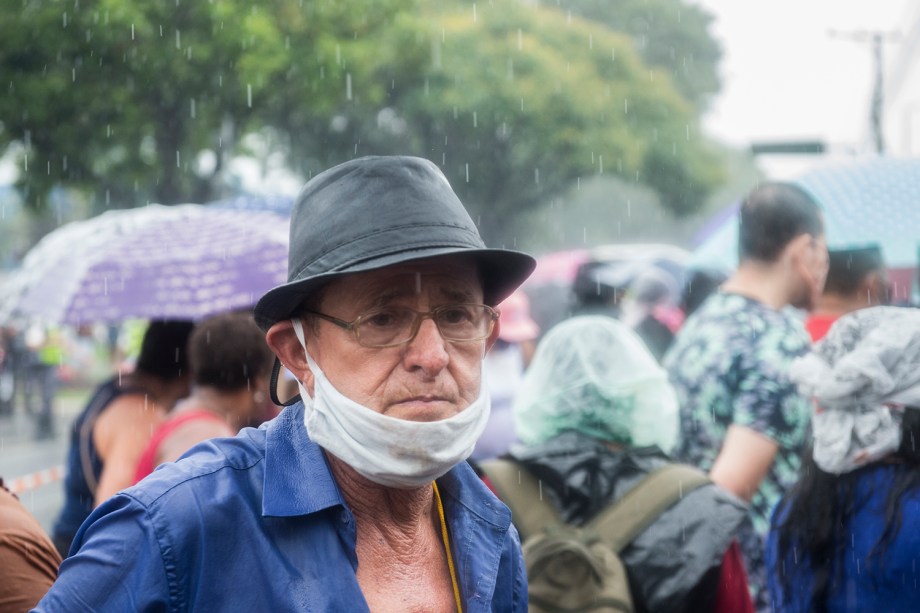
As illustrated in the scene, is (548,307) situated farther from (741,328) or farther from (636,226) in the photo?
(636,226)

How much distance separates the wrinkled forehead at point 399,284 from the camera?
223 cm

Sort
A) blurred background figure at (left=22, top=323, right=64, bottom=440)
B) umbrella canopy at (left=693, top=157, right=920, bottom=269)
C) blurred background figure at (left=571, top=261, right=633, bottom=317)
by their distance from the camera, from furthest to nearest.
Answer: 1. blurred background figure at (left=22, top=323, right=64, bottom=440)
2. blurred background figure at (left=571, top=261, right=633, bottom=317)
3. umbrella canopy at (left=693, top=157, right=920, bottom=269)

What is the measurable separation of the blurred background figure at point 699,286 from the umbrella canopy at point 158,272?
11.8 ft

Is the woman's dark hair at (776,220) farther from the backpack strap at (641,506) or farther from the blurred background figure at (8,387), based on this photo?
the blurred background figure at (8,387)

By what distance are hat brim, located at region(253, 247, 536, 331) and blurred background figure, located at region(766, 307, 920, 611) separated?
4.24ft

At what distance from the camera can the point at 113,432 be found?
15.3ft

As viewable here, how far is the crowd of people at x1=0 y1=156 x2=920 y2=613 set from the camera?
6.74ft

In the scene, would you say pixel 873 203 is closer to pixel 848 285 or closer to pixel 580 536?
pixel 848 285

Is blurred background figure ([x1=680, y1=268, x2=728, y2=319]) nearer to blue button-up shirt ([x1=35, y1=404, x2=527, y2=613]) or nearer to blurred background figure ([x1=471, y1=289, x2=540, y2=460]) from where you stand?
blurred background figure ([x1=471, y1=289, x2=540, y2=460])

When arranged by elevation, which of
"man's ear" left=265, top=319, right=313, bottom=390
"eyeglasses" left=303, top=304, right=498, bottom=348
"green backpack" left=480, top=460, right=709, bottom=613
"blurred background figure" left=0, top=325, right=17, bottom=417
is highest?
"eyeglasses" left=303, top=304, right=498, bottom=348

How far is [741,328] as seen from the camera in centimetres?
420

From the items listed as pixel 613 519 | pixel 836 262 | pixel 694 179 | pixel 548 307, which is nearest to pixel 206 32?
pixel 548 307

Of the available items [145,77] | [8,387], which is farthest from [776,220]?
[8,387]

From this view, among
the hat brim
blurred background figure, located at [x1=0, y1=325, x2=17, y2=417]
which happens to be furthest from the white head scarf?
blurred background figure, located at [x1=0, y1=325, x2=17, y2=417]
